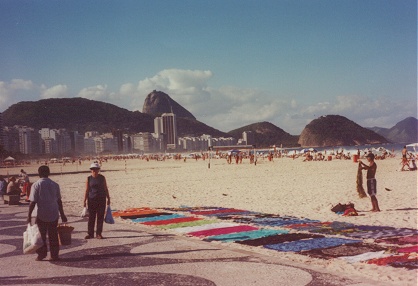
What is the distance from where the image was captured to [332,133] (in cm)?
17312

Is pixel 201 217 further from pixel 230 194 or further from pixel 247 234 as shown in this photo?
pixel 230 194

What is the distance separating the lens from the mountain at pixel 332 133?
172 m

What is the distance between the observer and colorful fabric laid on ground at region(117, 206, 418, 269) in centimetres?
618

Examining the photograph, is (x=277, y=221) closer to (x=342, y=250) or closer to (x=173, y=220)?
(x=173, y=220)

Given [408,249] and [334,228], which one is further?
[334,228]

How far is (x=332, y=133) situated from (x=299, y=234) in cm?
17157

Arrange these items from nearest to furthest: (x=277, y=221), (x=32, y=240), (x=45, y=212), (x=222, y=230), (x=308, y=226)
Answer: (x=32, y=240) → (x=45, y=212) → (x=222, y=230) → (x=308, y=226) → (x=277, y=221)

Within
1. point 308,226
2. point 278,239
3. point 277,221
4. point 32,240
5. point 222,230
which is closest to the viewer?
point 32,240


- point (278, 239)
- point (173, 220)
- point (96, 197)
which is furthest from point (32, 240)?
point (173, 220)

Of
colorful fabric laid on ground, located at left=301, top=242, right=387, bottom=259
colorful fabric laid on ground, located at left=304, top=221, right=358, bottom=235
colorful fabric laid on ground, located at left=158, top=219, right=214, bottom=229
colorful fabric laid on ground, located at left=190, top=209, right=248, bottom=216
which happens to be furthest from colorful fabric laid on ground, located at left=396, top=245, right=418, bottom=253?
colorful fabric laid on ground, located at left=190, top=209, right=248, bottom=216

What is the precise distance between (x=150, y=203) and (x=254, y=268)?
31.0 ft

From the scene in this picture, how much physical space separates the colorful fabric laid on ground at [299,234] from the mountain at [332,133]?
543 feet

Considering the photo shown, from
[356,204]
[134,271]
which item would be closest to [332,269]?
[134,271]

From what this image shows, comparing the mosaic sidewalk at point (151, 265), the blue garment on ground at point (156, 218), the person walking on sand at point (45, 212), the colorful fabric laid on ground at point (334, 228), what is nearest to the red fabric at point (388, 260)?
the mosaic sidewalk at point (151, 265)
